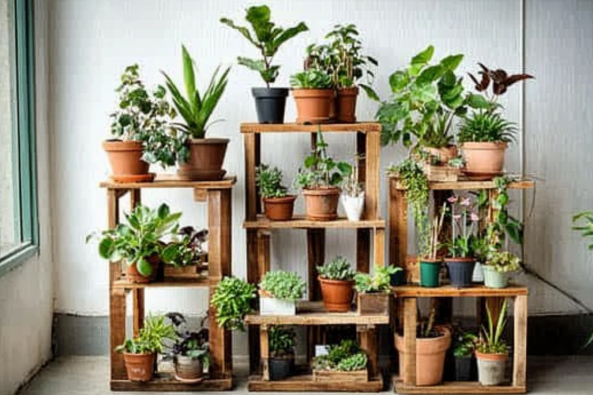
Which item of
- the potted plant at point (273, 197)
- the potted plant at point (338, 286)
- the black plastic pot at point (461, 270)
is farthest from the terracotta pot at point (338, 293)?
the black plastic pot at point (461, 270)

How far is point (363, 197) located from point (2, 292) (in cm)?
169

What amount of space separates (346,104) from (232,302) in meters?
1.07

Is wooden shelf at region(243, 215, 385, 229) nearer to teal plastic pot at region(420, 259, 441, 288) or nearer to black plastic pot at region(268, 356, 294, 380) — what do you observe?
teal plastic pot at region(420, 259, 441, 288)

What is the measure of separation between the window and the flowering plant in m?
2.03

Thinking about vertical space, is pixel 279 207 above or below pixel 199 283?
above

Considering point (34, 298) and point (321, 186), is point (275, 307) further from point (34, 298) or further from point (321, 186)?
point (34, 298)

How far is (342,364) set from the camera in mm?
4367

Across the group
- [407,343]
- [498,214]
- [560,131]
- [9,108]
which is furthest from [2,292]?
[560,131]

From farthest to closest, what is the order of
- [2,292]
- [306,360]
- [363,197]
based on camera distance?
[306,360]
[363,197]
[2,292]

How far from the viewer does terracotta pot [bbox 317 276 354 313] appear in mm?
4344

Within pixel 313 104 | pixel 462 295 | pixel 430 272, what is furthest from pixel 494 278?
pixel 313 104

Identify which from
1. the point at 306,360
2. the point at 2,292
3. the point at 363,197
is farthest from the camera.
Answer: the point at 306,360

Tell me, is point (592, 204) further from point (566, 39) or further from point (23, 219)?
point (23, 219)

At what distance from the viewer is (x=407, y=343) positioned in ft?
14.1
